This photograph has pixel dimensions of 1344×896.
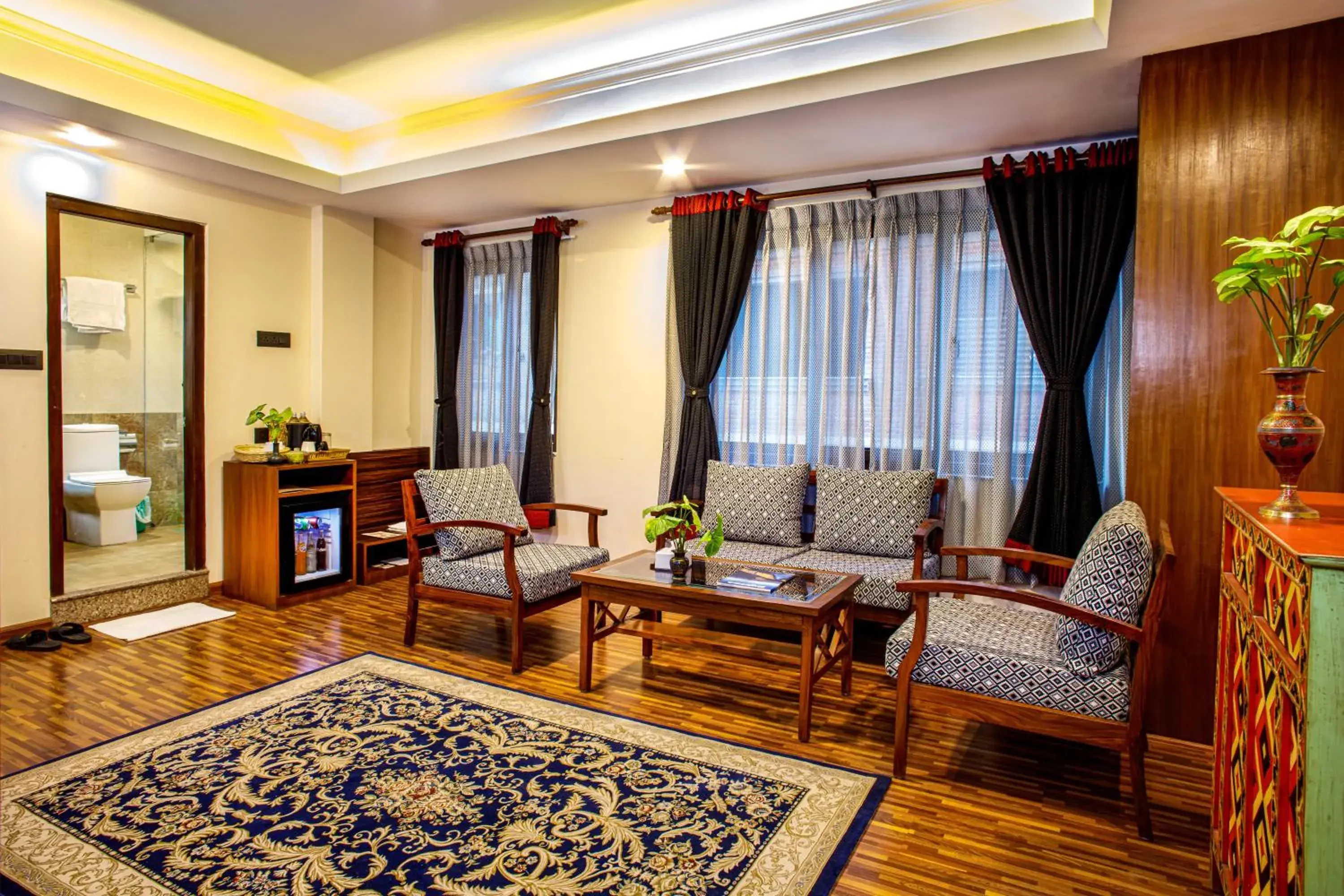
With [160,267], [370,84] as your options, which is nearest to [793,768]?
[370,84]

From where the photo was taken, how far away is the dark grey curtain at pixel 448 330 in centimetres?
623

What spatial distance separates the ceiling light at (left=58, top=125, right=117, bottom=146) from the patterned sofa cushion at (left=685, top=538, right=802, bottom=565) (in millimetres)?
3982

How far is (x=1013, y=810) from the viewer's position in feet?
8.41

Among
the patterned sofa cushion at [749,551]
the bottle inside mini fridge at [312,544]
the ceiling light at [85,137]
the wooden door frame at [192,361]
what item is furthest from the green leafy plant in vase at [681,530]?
the ceiling light at [85,137]

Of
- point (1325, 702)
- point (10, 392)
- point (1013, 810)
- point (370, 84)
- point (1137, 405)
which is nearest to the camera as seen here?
point (1325, 702)

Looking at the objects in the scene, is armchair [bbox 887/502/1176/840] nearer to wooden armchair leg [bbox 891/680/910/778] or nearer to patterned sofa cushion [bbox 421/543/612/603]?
wooden armchair leg [bbox 891/680/910/778]

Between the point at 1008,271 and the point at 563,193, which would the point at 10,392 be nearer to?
the point at 563,193

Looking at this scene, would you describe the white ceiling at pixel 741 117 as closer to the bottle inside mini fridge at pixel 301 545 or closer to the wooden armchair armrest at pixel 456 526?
the wooden armchair armrest at pixel 456 526

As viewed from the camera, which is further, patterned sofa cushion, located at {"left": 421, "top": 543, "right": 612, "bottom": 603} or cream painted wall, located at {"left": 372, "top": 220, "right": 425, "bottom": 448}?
cream painted wall, located at {"left": 372, "top": 220, "right": 425, "bottom": 448}

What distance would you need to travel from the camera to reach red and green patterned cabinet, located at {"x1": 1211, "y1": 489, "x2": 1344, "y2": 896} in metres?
1.28

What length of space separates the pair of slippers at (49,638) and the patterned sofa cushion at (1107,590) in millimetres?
4896

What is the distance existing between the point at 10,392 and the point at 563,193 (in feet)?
11.2

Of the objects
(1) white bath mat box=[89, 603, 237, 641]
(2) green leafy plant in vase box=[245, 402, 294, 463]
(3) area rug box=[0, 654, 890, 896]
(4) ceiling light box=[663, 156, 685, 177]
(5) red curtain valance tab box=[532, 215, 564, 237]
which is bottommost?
(3) area rug box=[0, 654, 890, 896]

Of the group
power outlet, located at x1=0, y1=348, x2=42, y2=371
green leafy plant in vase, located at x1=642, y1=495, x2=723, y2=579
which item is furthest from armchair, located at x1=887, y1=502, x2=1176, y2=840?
power outlet, located at x1=0, y1=348, x2=42, y2=371
